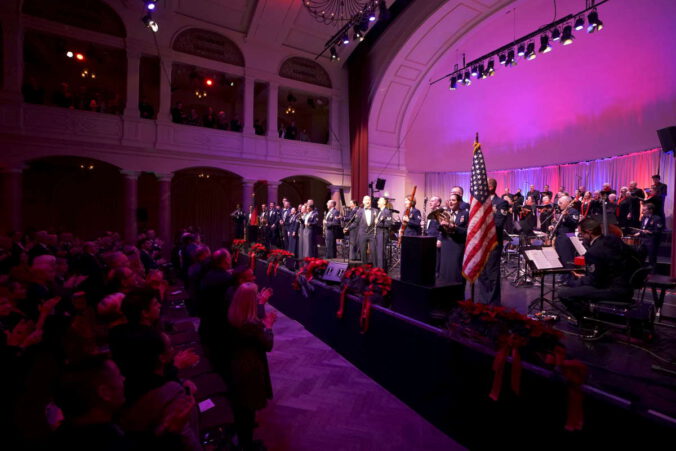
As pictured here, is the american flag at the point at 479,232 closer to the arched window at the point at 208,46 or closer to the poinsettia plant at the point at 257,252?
the poinsettia plant at the point at 257,252

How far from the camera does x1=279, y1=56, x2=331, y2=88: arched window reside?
14.4 m

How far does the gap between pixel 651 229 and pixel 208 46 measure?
14404mm

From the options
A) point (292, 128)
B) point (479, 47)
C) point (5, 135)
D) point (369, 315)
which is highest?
point (479, 47)

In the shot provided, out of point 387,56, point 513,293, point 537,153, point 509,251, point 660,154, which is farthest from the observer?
point 537,153

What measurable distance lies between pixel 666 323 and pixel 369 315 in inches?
169

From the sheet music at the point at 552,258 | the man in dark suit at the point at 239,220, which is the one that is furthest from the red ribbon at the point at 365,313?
the man in dark suit at the point at 239,220

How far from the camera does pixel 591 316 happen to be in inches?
161

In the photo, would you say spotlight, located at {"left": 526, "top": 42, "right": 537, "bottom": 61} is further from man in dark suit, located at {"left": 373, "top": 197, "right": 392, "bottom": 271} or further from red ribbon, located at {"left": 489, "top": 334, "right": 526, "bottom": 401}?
red ribbon, located at {"left": 489, "top": 334, "right": 526, "bottom": 401}

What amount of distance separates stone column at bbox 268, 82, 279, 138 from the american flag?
10947mm

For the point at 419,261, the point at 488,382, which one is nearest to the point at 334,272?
the point at 419,261

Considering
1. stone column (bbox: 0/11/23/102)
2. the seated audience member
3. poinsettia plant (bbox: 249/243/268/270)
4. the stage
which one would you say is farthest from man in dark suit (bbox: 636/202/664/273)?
stone column (bbox: 0/11/23/102)

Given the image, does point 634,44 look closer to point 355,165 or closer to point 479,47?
point 479,47

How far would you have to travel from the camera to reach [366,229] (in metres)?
7.94

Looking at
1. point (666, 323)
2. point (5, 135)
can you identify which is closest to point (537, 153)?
point (666, 323)
